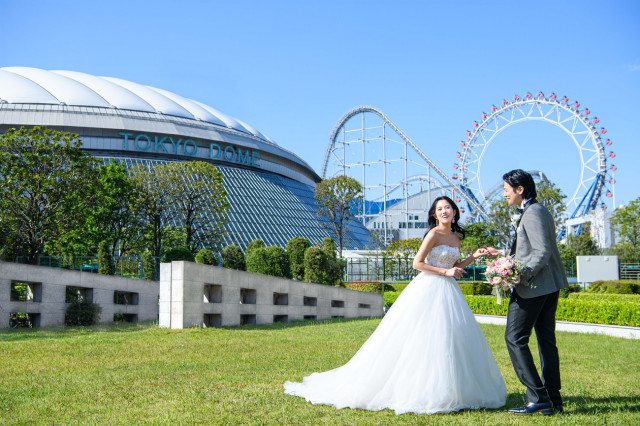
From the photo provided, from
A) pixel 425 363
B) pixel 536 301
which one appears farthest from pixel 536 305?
pixel 425 363

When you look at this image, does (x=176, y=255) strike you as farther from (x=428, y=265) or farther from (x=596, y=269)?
(x=596, y=269)

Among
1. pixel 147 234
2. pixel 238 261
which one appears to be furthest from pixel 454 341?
pixel 147 234

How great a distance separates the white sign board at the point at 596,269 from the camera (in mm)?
33688

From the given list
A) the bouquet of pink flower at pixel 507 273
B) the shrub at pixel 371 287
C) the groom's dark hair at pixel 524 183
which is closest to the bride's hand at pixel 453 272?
the bouquet of pink flower at pixel 507 273

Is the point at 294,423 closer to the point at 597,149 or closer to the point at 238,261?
the point at 238,261

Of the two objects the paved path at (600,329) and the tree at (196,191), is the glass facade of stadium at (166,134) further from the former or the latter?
the paved path at (600,329)

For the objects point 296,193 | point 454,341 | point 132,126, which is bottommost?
point 454,341

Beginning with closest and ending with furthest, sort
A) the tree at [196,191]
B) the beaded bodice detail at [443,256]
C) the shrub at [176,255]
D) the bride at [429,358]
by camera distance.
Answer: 1. the bride at [429,358]
2. the beaded bodice detail at [443,256]
3. the shrub at [176,255]
4. the tree at [196,191]

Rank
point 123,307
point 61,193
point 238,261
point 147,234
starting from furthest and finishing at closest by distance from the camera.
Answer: point 147,234 < point 238,261 < point 61,193 < point 123,307

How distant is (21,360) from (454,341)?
284 inches

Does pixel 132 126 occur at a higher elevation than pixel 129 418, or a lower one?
higher

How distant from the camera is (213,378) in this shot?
834cm

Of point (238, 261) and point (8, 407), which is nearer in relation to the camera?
point (8, 407)

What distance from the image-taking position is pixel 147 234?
119 ft
